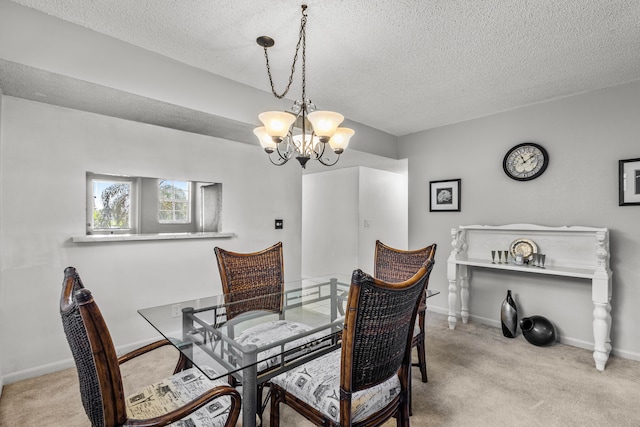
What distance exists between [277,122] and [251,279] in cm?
123

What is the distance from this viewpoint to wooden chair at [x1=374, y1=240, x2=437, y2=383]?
2.23m

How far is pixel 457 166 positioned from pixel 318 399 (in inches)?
131

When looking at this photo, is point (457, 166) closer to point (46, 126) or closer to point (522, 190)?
point (522, 190)

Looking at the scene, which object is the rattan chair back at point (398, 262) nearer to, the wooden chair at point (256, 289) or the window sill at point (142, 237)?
the wooden chair at point (256, 289)

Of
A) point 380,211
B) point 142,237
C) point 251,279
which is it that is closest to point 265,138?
point 251,279

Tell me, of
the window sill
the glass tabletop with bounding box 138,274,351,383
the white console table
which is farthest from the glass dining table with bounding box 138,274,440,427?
the white console table

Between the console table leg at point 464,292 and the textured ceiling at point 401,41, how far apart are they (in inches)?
75.6

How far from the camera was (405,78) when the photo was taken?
2.67 metres

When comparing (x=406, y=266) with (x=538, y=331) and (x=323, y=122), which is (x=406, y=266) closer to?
(x=323, y=122)

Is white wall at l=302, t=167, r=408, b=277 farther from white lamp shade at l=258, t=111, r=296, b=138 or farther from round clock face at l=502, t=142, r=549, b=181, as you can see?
white lamp shade at l=258, t=111, r=296, b=138

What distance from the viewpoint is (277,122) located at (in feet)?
5.92

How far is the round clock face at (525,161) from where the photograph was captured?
3.23 m

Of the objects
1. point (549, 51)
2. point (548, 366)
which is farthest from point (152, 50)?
point (548, 366)

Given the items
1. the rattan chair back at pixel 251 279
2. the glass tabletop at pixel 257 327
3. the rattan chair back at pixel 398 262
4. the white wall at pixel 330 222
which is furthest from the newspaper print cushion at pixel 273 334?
the white wall at pixel 330 222
